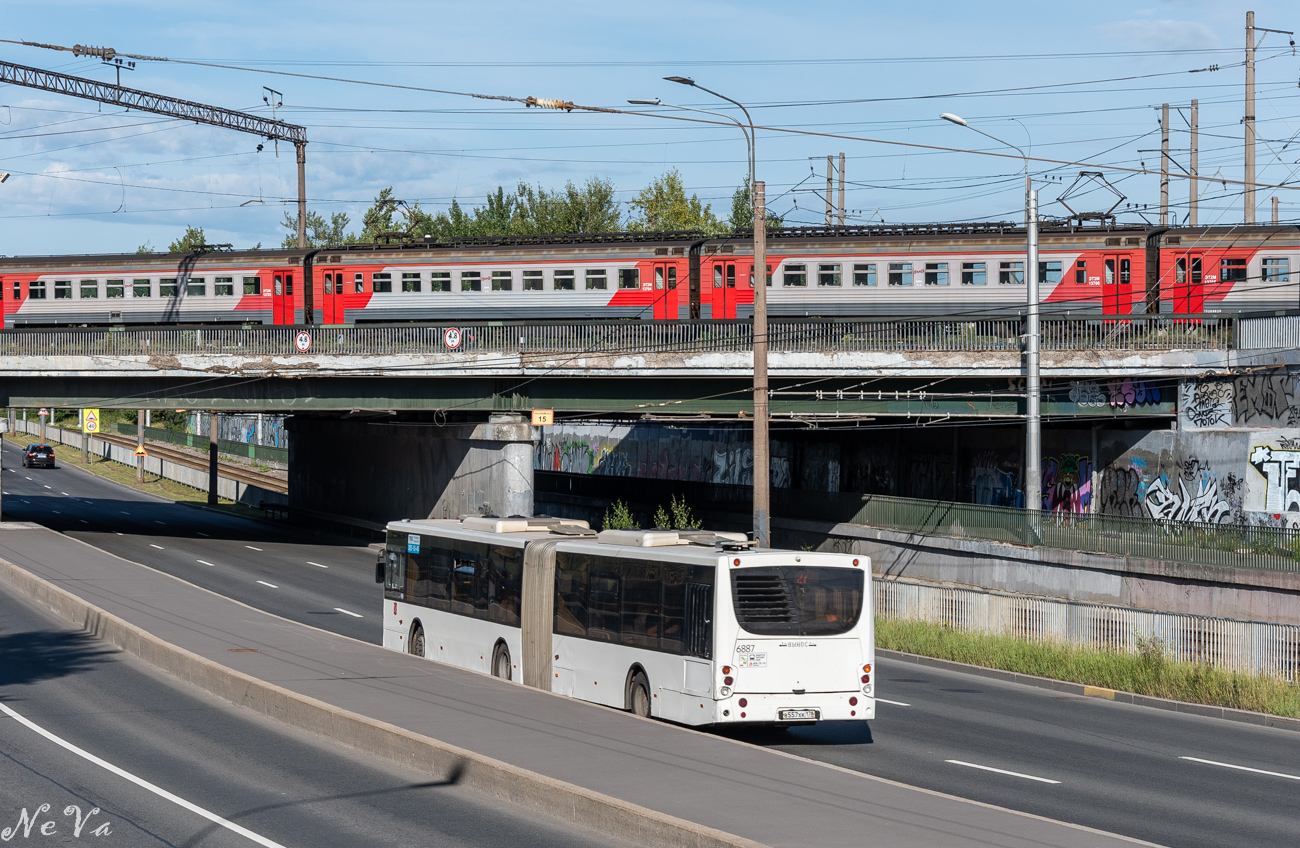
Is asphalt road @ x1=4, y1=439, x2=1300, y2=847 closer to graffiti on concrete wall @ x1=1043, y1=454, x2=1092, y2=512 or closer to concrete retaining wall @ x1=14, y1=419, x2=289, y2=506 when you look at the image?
graffiti on concrete wall @ x1=1043, y1=454, x2=1092, y2=512

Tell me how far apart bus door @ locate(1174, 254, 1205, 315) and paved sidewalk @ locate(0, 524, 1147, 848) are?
2866 centimetres

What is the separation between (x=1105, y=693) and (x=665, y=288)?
22.8 meters

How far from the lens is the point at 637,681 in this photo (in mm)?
17078

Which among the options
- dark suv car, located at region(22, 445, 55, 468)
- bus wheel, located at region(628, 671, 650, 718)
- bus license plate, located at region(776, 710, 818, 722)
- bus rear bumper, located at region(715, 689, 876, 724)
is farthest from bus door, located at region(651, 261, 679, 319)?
dark suv car, located at region(22, 445, 55, 468)

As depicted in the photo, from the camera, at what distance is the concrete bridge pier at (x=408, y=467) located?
138 feet

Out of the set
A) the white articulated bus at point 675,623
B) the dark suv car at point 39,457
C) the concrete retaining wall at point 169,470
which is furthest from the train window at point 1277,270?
the dark suv car at point 39,457

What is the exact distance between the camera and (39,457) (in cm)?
9088

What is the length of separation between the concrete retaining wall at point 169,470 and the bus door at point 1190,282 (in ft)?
155

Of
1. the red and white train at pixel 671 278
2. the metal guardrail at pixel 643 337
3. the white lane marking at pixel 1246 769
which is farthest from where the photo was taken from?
the red and white train at pixel 671 278

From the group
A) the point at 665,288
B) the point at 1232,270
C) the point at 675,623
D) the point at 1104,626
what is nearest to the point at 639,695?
the point at 675,623

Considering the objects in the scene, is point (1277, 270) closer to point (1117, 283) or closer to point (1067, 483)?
point (1117, 283)

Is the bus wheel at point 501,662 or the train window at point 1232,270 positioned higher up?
the train window at point 1232,270

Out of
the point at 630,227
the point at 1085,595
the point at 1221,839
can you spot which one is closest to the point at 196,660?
the point at 1221,839

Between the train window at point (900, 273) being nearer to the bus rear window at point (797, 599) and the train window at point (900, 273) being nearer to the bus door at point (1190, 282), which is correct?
the bus door at point (1190, 282)
